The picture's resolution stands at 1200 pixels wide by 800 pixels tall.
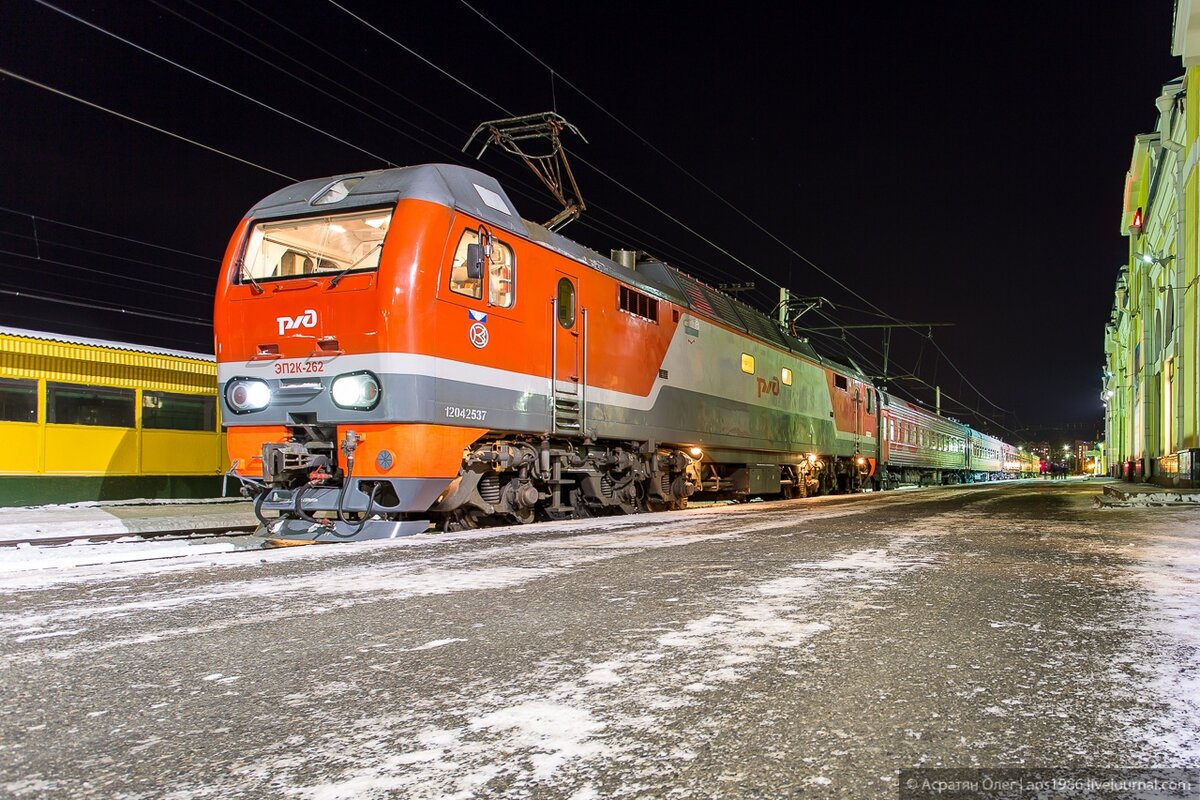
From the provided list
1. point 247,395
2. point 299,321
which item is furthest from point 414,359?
point 247,395

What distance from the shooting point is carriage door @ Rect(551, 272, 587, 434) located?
392 inches

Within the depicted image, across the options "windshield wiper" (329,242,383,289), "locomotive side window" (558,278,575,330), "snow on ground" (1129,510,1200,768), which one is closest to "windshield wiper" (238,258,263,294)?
"windshield wiper" (329,242,383,289)

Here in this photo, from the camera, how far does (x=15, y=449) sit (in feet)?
45.2

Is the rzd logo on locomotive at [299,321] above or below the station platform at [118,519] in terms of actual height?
above

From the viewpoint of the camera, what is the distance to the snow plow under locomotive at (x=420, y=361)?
786 cm

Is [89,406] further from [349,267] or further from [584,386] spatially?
[584,386]

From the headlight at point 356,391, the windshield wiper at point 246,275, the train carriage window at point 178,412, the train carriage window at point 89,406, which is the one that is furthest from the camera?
the train carriage window at point 178,412

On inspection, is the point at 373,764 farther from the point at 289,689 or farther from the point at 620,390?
the point at 620,390

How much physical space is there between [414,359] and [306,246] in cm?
216

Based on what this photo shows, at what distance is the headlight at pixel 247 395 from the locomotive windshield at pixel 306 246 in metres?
1.09

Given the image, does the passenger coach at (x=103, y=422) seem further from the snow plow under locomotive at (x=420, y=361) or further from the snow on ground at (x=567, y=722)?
the snow on ground at (x=567, y=722)

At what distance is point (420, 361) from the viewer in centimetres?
780

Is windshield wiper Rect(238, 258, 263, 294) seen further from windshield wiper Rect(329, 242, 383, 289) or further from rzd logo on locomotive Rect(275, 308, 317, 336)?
windshield wiper Rect(329, 242, 383, 289)

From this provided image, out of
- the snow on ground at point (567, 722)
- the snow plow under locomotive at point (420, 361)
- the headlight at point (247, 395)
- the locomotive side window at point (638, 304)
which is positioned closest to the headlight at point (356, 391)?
the snow plow under locomotive at point (420, 361)
